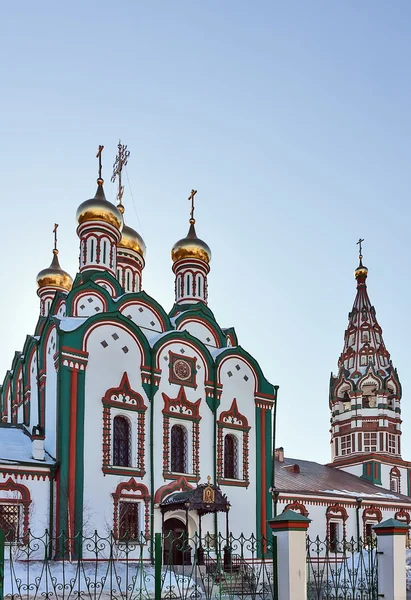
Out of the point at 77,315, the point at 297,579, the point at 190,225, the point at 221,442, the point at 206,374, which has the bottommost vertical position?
the point at 297,579

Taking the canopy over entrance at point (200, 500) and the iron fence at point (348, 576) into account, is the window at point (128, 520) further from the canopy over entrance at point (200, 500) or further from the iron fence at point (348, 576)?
the iron fence at point (348, 576)

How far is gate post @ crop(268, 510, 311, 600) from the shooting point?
7.70 meters

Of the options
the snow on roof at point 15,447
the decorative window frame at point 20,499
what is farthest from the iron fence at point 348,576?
the snow on roof at point 15,447

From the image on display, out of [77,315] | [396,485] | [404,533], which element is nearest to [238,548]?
[77,315]

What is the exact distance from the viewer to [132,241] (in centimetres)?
2423

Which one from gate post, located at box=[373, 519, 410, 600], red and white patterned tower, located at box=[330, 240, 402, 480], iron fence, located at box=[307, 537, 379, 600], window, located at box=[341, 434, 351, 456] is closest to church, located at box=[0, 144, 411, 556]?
red and white patterned tower, located at box=[330, 240, 402, 480]

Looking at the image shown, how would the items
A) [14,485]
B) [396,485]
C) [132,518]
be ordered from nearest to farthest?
[14,485], [132,518], [396,485]

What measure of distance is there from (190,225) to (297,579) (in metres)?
17.5

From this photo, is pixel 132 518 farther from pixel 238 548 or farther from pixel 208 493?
pixel 238 548

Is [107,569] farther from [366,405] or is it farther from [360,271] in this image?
[360,271]

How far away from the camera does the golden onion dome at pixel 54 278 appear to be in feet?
77.4

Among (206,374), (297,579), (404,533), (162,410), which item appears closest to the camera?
(297,579)

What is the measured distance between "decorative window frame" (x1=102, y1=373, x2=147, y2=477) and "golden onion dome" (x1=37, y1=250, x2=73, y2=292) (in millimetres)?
7373

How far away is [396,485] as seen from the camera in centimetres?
2900
